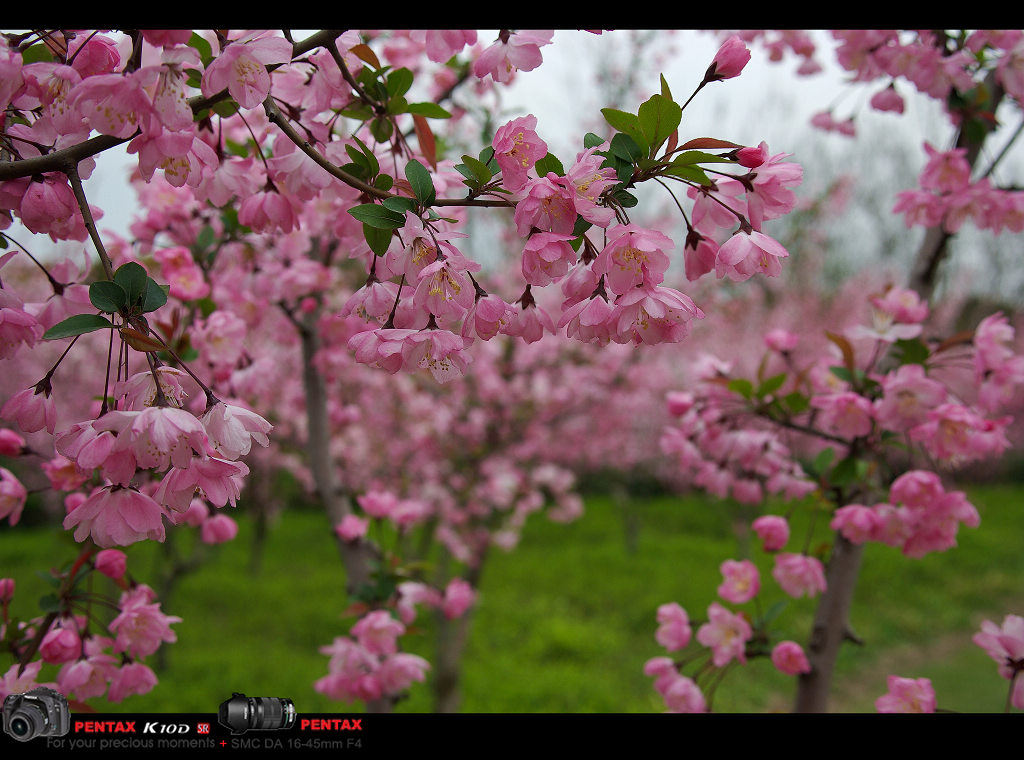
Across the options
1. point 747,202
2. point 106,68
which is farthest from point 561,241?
point 106,68

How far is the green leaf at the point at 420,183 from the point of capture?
79 cm

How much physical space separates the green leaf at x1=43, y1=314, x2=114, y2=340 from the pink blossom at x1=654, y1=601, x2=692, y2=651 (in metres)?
1.30

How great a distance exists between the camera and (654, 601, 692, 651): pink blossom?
1594mm

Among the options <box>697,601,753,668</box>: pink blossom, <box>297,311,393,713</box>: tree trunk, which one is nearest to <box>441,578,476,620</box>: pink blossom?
<box>297,311,393,713</box>: tree trunk

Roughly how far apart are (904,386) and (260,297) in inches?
60.5

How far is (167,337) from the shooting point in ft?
4.66

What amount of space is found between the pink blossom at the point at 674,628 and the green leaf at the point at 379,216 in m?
1.16

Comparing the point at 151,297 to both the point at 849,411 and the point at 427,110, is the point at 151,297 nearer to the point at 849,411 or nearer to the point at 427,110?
the point at 427,110

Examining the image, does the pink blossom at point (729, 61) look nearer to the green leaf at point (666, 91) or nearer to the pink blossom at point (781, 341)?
the green leaf at point (666, 91)

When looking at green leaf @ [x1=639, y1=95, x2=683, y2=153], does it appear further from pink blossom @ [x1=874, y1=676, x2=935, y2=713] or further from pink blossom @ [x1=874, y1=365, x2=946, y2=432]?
pink blossom @ [x1=874, y1=676, x2=935, y2=713]

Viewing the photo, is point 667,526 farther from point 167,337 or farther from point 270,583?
point 167,337

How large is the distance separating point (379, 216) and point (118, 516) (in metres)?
0.43

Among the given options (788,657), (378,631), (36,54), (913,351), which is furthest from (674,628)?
(36,54)

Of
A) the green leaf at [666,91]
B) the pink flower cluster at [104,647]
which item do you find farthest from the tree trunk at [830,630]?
the pink flower cluster at [104,647]
